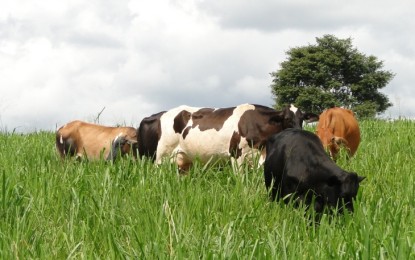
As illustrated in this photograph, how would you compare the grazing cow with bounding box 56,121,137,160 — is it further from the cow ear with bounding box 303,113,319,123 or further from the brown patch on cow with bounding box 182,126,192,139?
the cow ear with bounding box 303,113,319,123

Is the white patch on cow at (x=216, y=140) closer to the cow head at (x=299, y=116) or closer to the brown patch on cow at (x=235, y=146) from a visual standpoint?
the brown patch on cow at (x=235, y=146)

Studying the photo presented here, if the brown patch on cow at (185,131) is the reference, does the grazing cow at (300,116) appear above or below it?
above

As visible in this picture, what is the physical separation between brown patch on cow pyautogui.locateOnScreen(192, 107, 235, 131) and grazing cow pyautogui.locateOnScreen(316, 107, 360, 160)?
1.64 meters

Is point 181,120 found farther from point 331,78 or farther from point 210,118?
point 331,78

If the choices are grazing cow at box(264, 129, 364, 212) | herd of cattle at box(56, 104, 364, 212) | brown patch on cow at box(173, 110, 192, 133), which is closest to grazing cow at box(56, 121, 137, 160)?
herd of cattle at box(56, 104, 364, 212)

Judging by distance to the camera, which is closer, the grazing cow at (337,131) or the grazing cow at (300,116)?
the grazing cow at (300,116)

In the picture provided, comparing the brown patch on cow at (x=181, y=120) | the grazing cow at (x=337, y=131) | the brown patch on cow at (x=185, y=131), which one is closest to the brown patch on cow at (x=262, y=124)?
the brown patch on cow at (x=185, y=131)

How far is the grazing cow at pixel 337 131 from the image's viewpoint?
32.4ft

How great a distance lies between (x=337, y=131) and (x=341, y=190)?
3823 mm

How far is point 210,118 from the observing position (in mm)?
9398

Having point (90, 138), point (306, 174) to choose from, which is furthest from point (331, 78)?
point (306, 174)

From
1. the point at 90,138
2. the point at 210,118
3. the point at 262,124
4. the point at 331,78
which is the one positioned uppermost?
the point at 331,78

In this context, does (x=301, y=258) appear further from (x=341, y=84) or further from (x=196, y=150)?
(x=341, y=84)

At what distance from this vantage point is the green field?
4.38 metres
